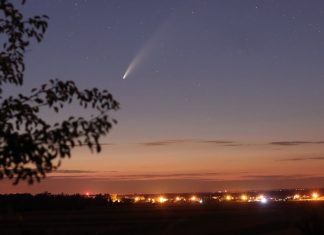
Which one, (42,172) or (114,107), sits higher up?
(114,107)

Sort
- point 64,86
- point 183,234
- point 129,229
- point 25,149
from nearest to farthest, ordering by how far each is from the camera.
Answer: point 25,149
point 64,86
point 183,234
point 129,229

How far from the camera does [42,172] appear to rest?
696 cm

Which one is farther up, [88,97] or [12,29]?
[12,29]

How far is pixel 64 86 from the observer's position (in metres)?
7.50

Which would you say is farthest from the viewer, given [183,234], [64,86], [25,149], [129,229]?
[129,229]

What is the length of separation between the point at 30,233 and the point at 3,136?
1.35 meters

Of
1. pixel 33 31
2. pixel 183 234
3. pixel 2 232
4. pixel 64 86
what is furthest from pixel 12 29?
pixel 2 232

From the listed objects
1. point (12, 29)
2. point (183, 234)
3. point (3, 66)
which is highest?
point (12, 29)

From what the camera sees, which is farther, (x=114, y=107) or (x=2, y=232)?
(x=2, y=232)

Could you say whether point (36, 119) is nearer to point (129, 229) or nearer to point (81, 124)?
point (81, 124)

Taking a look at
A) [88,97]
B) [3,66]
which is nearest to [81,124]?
[88,97]

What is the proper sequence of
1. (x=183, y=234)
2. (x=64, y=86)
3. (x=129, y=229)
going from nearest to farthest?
(x=64, y=86) < (x=183, y=234) < (x=129, y=229)

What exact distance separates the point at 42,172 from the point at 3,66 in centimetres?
151

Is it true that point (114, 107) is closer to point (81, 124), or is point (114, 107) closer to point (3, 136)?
point (81, 124)
